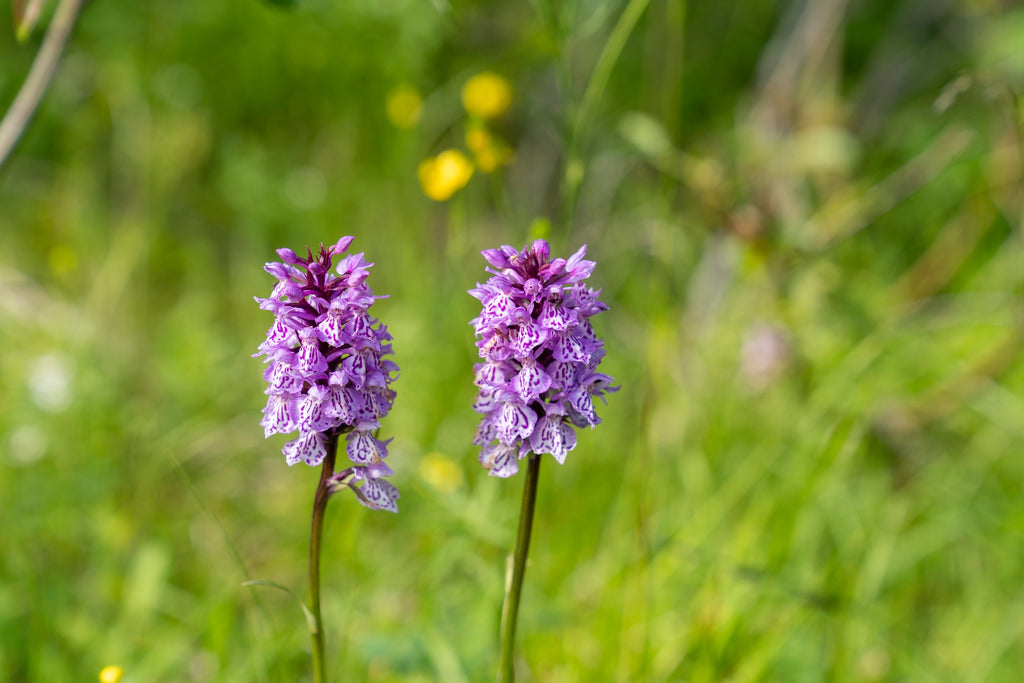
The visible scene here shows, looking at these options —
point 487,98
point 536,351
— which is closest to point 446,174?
point 487,98

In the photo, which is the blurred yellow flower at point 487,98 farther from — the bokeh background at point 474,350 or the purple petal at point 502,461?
the purple petal at point 502,461

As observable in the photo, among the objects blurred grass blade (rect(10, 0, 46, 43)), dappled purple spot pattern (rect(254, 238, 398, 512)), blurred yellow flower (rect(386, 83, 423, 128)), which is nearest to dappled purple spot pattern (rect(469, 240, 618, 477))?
dappled purple spot pattern (rect(254, 238, 398, 512))

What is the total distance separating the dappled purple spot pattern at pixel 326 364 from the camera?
1240 millimetres

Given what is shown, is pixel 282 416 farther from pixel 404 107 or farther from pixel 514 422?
pixel 404 107

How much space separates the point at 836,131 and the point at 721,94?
269cm

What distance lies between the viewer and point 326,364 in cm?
125

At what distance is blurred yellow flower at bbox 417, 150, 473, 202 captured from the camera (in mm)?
3045

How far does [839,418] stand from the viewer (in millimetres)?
2598

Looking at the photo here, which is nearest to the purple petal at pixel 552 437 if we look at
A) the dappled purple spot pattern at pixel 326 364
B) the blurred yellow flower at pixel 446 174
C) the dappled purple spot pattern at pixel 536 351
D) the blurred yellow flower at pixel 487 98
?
the dappled purple spot pattern at pixel 536 351

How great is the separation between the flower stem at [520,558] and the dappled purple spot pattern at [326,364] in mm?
227

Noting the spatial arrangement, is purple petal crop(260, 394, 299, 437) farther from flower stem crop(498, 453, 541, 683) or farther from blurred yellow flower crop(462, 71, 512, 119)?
blurred yellow flower crop(462, 71, 512, 119)

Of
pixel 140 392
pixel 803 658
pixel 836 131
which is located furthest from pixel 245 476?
pixel 836 131

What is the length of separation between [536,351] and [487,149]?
1846 millimetres

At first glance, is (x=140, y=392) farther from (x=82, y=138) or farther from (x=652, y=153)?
(x=652, y=153)
